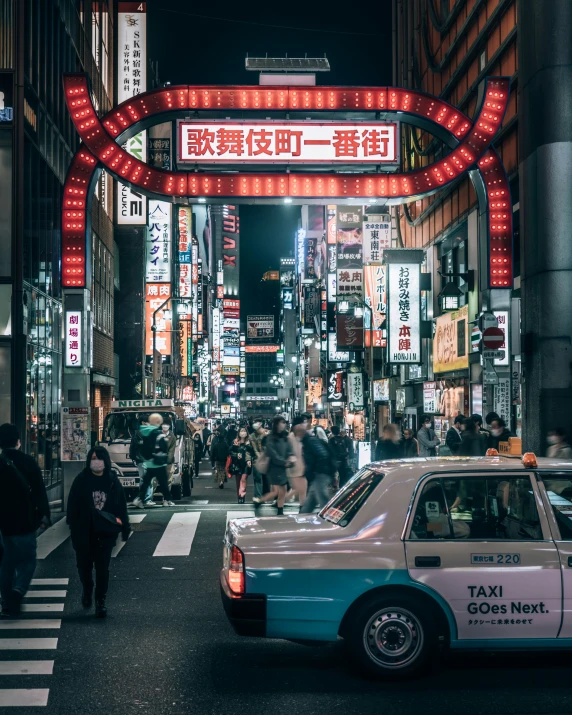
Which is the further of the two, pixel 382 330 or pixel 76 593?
pixel 382 330

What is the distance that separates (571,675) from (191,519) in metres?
11.0

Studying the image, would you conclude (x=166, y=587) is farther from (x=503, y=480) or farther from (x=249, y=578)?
(x=503, y=480)

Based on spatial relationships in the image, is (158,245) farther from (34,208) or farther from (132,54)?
(34,208)

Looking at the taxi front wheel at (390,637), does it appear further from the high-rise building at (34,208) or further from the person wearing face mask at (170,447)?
the person wearing face mask at (170,447)

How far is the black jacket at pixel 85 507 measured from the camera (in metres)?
9.27

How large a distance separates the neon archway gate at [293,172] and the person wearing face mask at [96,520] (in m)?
9.41

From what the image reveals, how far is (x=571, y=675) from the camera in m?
6.98

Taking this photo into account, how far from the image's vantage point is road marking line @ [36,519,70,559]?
13641mm

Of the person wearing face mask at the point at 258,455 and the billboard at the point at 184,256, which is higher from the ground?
the billboard at the point at 184,256

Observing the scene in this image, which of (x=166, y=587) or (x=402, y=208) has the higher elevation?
(x=402, y=208)

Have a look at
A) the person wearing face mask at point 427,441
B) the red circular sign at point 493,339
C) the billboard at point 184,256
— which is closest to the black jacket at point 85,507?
the red circular sign at point 493,339

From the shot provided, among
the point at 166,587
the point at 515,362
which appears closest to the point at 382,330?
the point at 515,362

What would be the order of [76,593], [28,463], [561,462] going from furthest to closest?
[76,593] → [28,463] → [561,462]

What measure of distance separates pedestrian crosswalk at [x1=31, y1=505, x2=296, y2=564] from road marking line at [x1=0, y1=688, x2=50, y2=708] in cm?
294
